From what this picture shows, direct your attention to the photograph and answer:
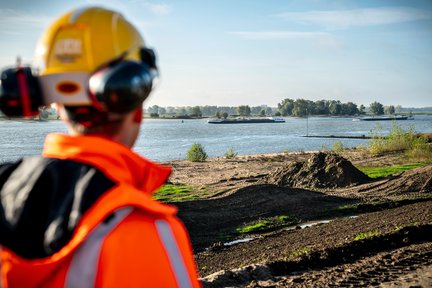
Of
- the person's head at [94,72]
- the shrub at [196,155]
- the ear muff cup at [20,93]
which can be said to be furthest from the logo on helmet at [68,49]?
the shrub at [196,155]

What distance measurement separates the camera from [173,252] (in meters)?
1.35

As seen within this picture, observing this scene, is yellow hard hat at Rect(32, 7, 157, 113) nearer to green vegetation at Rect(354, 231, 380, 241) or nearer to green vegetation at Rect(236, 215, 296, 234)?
green vegetation at Rect(354, 231, 380, 241)

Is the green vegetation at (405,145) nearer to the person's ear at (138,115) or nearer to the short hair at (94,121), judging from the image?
the person's ear at (138,115)

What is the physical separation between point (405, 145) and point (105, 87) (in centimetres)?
4635

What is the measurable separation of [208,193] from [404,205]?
8936mm

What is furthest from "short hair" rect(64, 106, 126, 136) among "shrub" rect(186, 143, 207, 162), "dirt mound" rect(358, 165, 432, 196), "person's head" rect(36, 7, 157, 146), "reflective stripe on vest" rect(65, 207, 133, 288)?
"shrub" rect(186, 143, 207, 162)

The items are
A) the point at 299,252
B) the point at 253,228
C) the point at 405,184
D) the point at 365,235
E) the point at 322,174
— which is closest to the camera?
the point at 299,252

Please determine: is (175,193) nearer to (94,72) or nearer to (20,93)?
(20,93)

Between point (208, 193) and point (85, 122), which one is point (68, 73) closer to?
point (85, 122)

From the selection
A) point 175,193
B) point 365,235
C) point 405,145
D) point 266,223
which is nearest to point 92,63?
point 365,235

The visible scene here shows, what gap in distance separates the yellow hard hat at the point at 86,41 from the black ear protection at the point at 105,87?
37 millimetres

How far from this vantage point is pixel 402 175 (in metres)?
26.4

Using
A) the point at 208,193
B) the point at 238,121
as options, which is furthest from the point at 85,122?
the point at 238,121

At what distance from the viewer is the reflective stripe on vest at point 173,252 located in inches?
52.4
